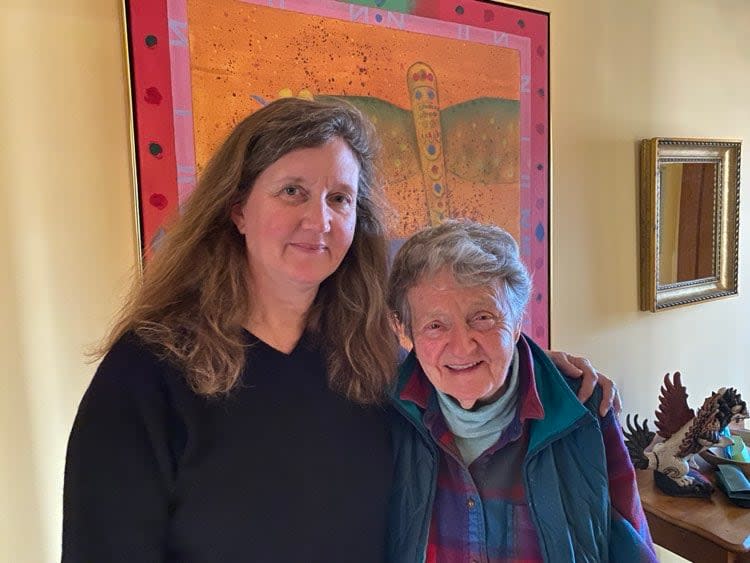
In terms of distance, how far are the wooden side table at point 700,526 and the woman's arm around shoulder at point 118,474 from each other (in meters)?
1.53

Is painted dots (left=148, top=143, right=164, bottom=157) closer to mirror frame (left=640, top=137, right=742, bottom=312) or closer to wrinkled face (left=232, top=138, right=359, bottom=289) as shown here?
wrinkled face (left=232, top=138, right=359, bottom=289)

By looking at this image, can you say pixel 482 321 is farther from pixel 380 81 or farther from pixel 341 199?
pixel 380 81

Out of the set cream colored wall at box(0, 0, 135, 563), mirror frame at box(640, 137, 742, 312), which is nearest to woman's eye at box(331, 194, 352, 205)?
cream colored wall at box(0, 0, 135, 563)

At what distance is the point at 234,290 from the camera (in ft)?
3.50

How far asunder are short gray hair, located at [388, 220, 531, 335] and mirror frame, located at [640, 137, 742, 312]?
4.87ft

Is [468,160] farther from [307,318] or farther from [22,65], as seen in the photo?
[22,65]

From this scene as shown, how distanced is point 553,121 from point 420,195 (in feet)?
2.23

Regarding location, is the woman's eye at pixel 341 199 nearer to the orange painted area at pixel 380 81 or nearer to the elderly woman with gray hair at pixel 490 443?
the elderly woman with gray hair at pixel 490 443

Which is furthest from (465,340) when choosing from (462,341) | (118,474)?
(118,474)

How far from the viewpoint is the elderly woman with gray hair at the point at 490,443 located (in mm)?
1062

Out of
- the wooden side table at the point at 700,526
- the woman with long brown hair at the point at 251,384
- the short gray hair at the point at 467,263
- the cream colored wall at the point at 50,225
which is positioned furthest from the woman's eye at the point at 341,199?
the wooden side table at the point at 700,526

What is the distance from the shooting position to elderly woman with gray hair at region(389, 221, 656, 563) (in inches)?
41.8

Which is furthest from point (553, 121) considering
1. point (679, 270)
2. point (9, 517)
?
point (9, 517)

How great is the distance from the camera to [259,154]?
1034 millimetres
